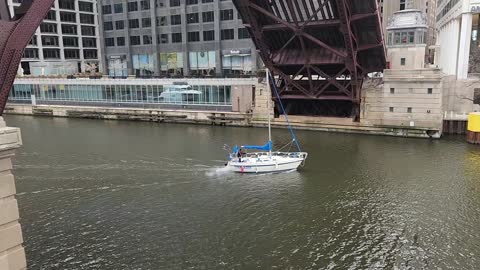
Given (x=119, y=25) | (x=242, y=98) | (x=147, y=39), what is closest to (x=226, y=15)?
(x=147, y=39)

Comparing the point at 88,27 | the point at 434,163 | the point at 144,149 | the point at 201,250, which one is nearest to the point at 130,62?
the point at 88,27

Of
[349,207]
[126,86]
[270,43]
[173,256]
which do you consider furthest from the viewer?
[126,86]

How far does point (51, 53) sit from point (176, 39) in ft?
126

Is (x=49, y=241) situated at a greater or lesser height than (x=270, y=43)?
lesser

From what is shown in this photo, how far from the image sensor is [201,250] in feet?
61.9

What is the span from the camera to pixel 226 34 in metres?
81.1

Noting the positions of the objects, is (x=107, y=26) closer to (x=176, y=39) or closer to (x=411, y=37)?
(x=176, y=39)

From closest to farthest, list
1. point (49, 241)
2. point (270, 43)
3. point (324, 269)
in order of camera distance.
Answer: point (324, 269) → point (49, 241) → point (270, 43)

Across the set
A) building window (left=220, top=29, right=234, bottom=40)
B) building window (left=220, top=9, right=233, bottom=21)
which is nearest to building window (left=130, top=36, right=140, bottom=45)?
building window (left=220, top=29, right=234, bottom=40)

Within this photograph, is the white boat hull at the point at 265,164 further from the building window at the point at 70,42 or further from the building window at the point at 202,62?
the building window at the point at 70,42

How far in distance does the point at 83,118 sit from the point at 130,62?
3257 cm

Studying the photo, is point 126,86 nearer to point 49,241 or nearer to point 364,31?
point 364,31

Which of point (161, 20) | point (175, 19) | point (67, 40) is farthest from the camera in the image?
point (67, 40)

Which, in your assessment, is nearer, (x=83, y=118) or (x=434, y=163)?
(x=434, y=163)
